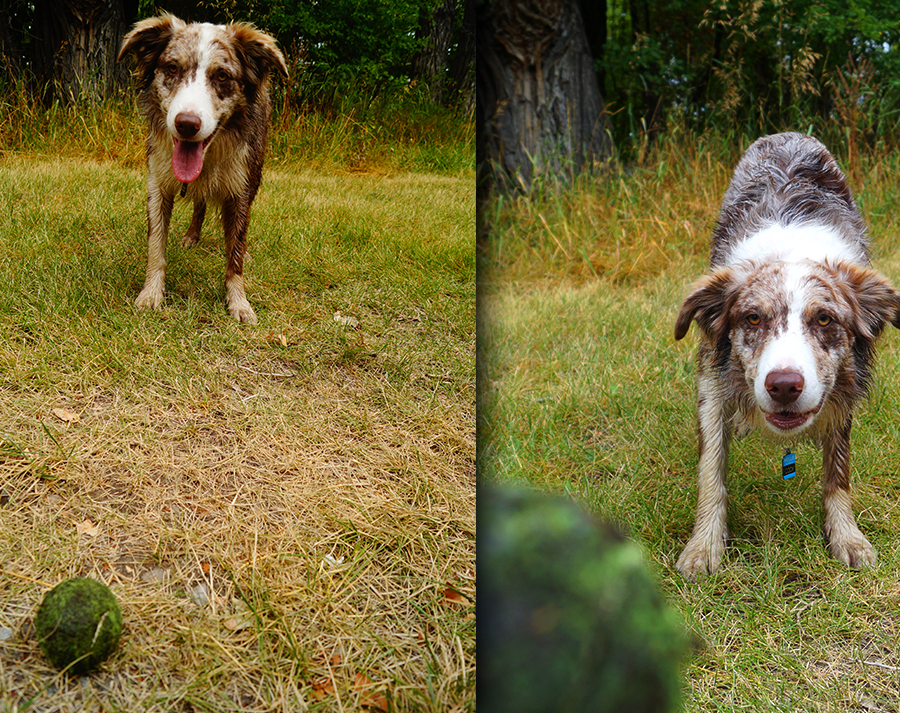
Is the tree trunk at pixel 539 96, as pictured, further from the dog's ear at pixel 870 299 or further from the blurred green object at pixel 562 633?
the blurred green object at pixel 562 633

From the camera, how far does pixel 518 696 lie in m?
1.01

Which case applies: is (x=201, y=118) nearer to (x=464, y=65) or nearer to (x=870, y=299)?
(x=464, y=65)

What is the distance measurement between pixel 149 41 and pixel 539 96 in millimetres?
2133

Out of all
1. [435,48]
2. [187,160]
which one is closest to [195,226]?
[187,160]

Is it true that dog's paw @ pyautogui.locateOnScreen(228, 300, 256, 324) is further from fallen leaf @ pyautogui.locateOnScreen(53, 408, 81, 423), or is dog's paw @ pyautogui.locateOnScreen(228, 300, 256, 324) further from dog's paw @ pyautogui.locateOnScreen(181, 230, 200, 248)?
fallen leaf @ pyautogui.locateOnScreen(53, 408, 81, 423)

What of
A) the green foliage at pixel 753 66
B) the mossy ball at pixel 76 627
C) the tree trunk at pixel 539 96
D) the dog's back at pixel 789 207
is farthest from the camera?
the tree trunk at pixel 539 96

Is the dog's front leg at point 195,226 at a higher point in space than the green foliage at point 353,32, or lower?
lower

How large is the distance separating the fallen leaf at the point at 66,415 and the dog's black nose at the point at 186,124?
486 millimetres

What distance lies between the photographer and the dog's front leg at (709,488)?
50.9 inches

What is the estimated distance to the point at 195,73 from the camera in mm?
1120

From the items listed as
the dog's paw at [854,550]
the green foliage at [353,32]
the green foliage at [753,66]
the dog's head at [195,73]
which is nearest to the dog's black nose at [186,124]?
the dog's head at [195,73]

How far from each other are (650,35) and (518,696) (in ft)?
11.2

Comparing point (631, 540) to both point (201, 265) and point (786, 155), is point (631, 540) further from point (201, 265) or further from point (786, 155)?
point (786, 155)

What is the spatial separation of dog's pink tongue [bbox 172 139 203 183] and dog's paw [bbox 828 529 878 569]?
1.37 m
